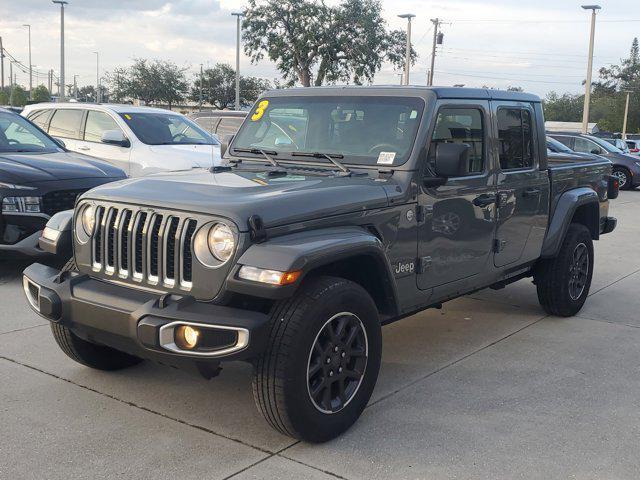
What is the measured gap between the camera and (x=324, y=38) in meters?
41.6

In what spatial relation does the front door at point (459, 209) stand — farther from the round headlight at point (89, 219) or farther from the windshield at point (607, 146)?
the windshield at point (607, 146)

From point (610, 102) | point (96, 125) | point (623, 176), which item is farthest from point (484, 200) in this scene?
point (610, 102)

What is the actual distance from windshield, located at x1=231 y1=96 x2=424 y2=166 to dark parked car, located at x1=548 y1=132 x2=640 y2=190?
17.1m

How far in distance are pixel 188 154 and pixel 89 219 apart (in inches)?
Result: 252

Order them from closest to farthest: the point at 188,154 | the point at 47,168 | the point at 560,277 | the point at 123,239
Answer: the point at 123,239, the point at 560,277, the point at 47,168, the point at 188,154

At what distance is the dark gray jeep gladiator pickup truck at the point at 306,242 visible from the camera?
11.5 feet

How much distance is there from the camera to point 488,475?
140 inches

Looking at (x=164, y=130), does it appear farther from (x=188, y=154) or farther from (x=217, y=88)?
(x=217, y=88)

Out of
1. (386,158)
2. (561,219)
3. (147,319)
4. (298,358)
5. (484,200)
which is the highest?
(386,158)

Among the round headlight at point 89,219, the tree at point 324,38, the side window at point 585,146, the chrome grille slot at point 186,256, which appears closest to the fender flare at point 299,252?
the chrome grille slot at point 186,256

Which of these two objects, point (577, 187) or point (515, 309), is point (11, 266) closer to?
point (515, 309)

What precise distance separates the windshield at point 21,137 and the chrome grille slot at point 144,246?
14.2ft

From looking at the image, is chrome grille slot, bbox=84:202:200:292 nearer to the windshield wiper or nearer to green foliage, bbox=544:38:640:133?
the windshield wiper

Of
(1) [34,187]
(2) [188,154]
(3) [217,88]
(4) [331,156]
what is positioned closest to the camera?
(4) [331,156]
